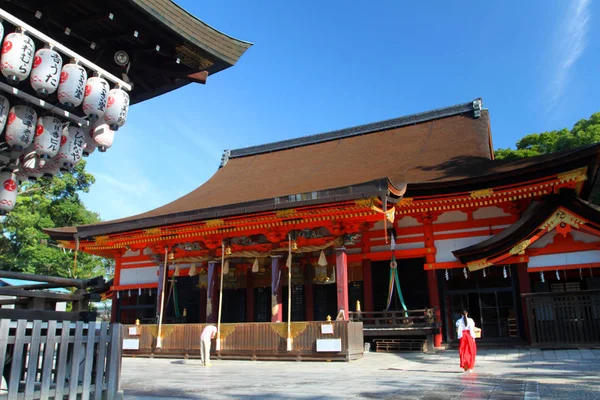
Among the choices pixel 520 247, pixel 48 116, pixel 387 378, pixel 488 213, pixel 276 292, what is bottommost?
pixel 387 378

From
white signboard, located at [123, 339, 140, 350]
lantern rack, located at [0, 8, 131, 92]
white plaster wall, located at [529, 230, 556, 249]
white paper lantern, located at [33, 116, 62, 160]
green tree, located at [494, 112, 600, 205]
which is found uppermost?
green tree, located at [494, 112, 600, 205]

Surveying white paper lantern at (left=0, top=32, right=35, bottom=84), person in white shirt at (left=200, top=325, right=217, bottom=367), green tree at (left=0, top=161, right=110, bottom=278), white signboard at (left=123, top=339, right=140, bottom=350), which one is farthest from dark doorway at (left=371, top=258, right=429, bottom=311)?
green tree at (left=0, top=161, right=110, bottom=278)

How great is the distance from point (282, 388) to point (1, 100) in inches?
224

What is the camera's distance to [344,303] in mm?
12094

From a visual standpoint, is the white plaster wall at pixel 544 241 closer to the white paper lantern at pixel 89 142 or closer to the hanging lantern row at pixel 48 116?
the hanging lantern row at pixel 48 116

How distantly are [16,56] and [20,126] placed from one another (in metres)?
1.04

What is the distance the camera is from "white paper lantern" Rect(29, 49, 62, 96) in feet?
21.0

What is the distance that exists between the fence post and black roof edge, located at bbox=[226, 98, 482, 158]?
52.3 ft

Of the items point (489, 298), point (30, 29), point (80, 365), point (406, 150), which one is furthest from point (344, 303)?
point (30, 29)

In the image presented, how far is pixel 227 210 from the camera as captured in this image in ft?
42.0

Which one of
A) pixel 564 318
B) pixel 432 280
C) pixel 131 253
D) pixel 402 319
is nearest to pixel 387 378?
pixel 402 319

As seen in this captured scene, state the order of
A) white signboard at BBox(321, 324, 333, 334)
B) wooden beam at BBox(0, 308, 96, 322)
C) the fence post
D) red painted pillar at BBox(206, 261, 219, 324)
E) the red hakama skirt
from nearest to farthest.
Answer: wooden beam at BBox(0, 308, 96, 322), the fence post, the red hakama skirt, white signboard at BBox(321, 324, 333, 334), red painted pillar at BBox(206, 261, 219, 324)

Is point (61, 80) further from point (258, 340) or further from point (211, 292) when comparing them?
point (211, 292)

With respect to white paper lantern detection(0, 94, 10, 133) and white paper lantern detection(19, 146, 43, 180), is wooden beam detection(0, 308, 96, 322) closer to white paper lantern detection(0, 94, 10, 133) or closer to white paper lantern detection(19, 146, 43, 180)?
white paper lantern detection(0, 94, 10, 133)
